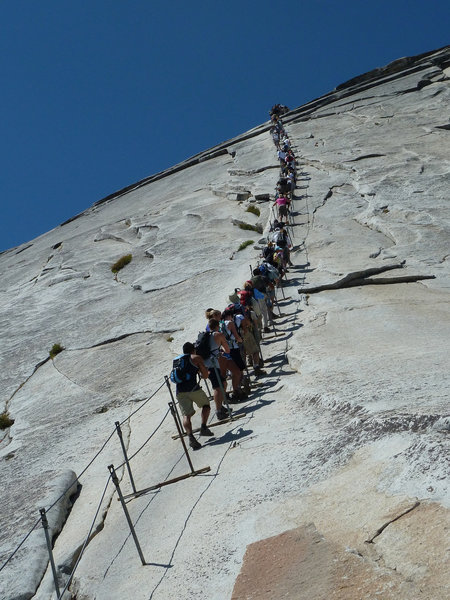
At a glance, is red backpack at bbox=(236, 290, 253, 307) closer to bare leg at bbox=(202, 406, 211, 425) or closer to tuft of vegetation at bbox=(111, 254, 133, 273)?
bare leg at bbox=(202, 406, 211, 425)

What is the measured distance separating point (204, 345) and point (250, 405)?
1.43 meters

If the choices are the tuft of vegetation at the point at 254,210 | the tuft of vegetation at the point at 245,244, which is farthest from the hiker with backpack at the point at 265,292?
the tuft of vegetation at the point at 254,210

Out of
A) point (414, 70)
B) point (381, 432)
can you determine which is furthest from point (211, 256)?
point (414, 70)

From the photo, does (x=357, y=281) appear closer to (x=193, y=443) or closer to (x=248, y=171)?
(x=193, y=443)

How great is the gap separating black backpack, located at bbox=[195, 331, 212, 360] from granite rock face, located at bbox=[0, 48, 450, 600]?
1.28m

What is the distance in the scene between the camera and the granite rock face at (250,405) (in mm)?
7594

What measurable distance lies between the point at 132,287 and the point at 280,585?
18388 millimetres

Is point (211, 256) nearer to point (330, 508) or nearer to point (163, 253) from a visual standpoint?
point (163, 253)

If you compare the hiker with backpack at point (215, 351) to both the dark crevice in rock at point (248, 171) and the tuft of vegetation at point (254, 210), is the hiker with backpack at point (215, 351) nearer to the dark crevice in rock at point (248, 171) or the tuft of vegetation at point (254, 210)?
the tuft of vegetation at point (254, 210)

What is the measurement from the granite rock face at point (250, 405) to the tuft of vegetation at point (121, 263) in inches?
23.9

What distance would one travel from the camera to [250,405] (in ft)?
42.5

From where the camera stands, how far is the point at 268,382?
1389cm

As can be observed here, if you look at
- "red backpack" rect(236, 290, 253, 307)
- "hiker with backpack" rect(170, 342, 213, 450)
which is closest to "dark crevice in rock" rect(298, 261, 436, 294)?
"red backpack" rect(236, 290, 253, 307)

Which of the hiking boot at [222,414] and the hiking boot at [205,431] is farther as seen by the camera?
the hiking boot at [222,414]
